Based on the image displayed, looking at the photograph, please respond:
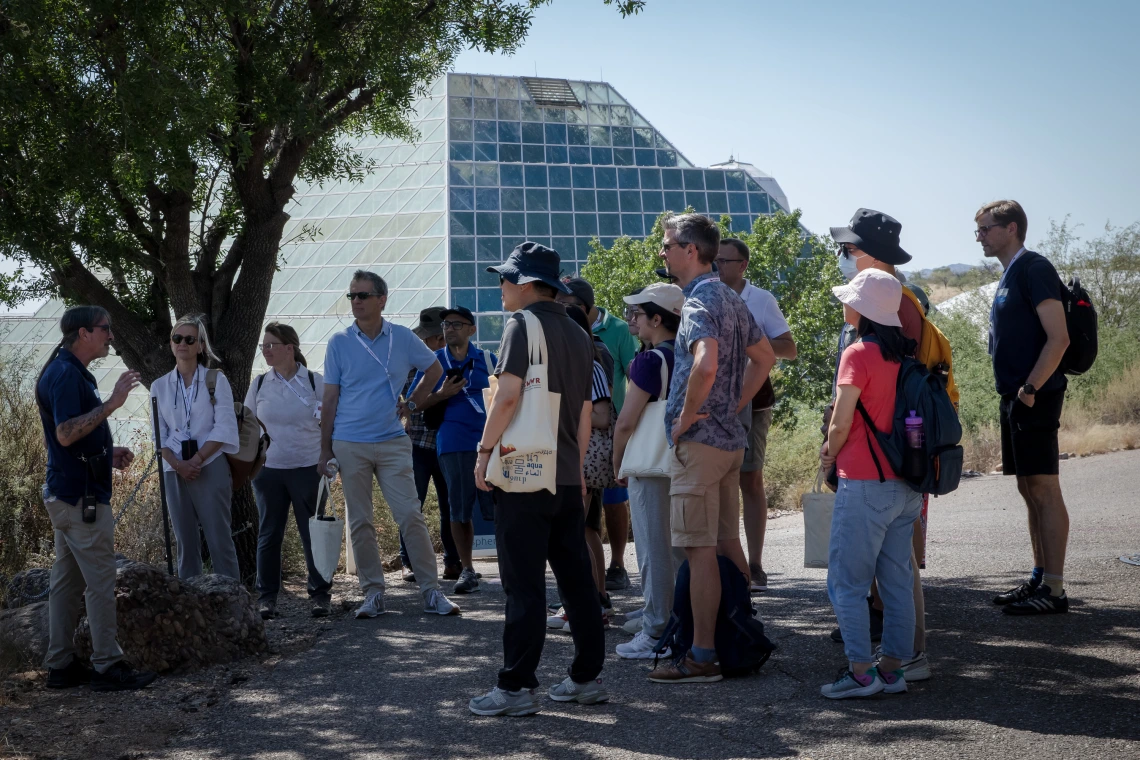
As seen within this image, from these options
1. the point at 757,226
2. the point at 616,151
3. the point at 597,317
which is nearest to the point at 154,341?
the point at 597,317

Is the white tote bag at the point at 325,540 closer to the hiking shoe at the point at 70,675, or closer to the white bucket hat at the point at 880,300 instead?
the hiking shoe at the point at 70,675

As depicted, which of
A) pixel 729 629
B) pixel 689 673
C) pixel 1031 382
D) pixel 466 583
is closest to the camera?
pixel 689 673

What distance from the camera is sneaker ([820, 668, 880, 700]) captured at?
467 centimetres

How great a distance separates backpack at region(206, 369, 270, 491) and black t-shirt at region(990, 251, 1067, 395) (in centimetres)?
474

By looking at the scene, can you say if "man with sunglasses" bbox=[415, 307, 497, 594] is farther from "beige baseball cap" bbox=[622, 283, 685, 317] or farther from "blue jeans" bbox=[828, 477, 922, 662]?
"blue jeans" bbox=[828, 477, 922, 662]

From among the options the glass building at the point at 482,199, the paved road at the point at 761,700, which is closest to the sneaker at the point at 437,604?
the paved road at the point at 761,700

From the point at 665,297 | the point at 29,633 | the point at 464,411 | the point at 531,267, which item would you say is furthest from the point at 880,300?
the point at 29,633

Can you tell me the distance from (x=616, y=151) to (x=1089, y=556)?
41058mm

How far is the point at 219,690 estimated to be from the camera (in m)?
5.66

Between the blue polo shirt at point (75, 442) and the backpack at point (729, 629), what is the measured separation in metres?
3.00

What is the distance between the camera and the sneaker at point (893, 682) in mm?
4707

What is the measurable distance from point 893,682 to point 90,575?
396 centimetres

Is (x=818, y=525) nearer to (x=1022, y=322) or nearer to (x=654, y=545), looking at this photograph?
(x=654, y=545)

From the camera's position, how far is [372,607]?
743 centimetres
